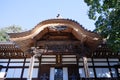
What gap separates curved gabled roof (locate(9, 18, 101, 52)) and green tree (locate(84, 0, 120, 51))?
689 mm

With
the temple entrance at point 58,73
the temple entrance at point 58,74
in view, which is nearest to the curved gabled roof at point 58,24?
the temple entrance at point 58,73

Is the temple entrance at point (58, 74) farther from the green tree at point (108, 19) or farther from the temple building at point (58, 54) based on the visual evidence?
the green tree at point (108, 19)

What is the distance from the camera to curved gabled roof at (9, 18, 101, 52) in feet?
33.1

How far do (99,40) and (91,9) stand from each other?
217 centimetres

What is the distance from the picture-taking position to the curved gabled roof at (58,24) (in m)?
10.1

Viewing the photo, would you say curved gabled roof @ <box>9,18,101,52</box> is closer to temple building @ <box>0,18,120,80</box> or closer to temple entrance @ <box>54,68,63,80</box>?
temple building @ <box>0,18,120,80</box>

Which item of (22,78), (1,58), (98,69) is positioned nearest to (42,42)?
(22,78)

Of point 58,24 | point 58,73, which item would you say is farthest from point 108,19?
point 58,73

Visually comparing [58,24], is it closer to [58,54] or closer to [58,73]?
[58,54]

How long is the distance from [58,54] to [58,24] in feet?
7.79

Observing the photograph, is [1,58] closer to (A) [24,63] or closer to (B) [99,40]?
(A) [24,63]

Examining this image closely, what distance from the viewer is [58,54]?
11.6 meters

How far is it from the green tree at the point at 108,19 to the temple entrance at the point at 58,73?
3.79m

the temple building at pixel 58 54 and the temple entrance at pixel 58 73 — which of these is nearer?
the temple building at pixel 58 54
